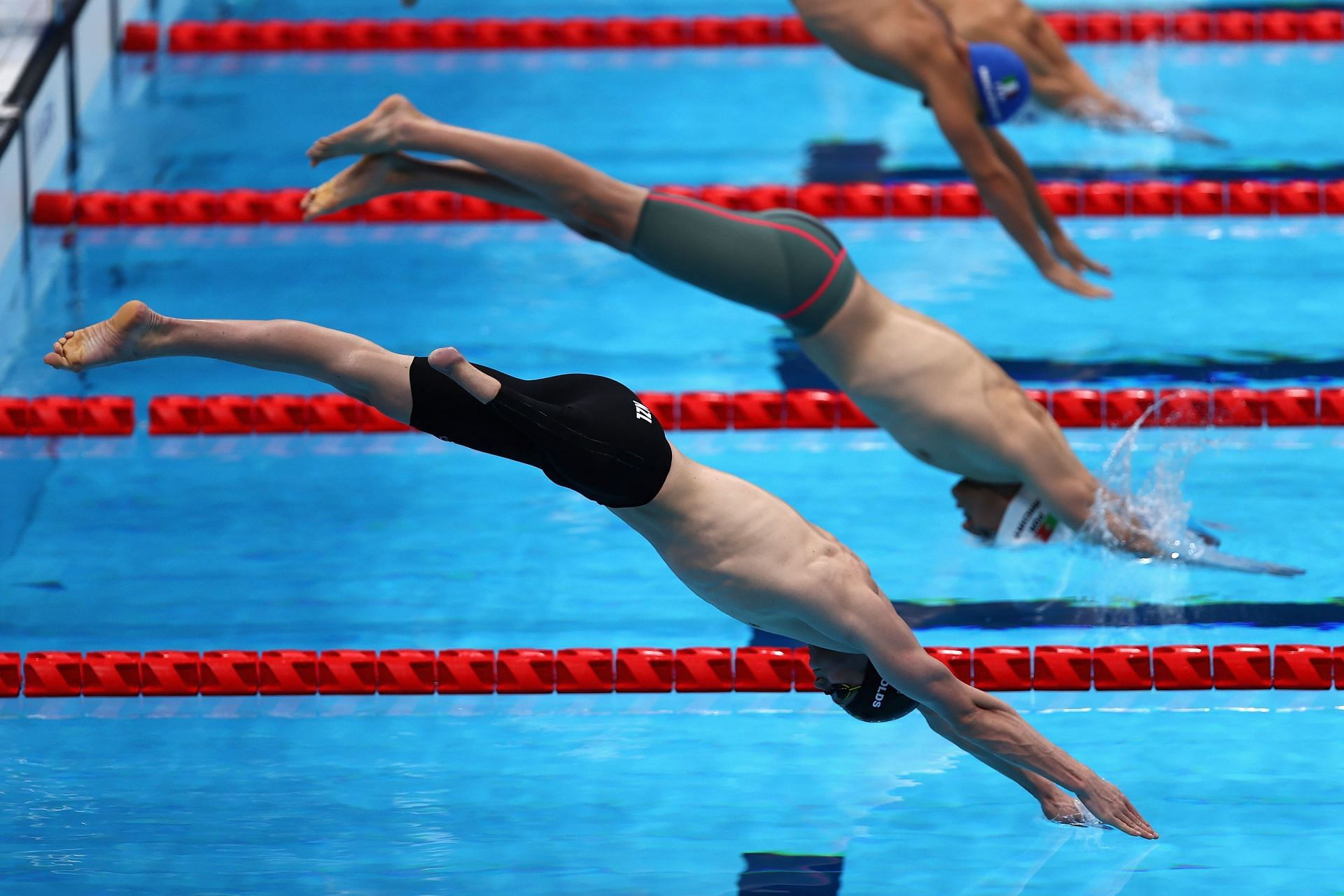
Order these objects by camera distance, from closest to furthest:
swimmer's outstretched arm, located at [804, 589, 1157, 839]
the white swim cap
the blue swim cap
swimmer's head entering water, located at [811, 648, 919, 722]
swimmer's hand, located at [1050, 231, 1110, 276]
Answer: swimmer's outstretched arm, located at [804, 589, 1157, 839] < swimmer's head entering water, located at [811, 648, 919, 722] < the white swim cap < the blue swim cap < swimmer's hand, located at [1050, 231, 1110, 276]

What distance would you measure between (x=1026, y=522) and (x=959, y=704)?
1.20 m

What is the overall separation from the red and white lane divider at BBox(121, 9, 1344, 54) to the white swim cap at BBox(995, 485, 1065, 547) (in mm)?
4063

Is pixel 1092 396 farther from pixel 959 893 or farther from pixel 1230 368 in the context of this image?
pixel 959 893

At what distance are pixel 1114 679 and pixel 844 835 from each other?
87 centimetres

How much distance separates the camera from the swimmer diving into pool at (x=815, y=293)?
14.0ft

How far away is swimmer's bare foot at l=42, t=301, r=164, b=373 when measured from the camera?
3.26 metres

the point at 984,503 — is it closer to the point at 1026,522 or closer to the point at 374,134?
the point at 1026,522

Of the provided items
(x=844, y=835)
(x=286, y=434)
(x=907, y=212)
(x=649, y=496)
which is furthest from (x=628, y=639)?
(x=907, y=212)

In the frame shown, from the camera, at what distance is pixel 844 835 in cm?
373

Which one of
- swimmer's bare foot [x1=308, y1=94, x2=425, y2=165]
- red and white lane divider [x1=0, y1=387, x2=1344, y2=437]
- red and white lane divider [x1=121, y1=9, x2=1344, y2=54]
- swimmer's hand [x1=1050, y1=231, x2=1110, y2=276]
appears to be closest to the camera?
swimmer's bare foot [x1=308, y1=94, x2=425, y2=165]

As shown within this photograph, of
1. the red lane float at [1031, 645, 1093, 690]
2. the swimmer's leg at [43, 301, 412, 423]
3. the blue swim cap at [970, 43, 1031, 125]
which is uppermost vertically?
the blue swim cap at [970, 43, 1031, 125]

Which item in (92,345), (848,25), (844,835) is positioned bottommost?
(844,835)

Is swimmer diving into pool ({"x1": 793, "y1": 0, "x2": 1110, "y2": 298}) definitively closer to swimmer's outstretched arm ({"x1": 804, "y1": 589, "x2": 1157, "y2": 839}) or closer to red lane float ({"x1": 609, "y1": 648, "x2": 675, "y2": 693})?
red lane float ({"x1": 609, "y1": 648, "x2": 675, "y2": 693})

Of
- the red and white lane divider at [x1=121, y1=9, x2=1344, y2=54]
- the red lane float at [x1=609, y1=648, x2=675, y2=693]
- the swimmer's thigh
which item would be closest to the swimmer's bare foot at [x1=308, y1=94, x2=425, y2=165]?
the swimmer's thigh
